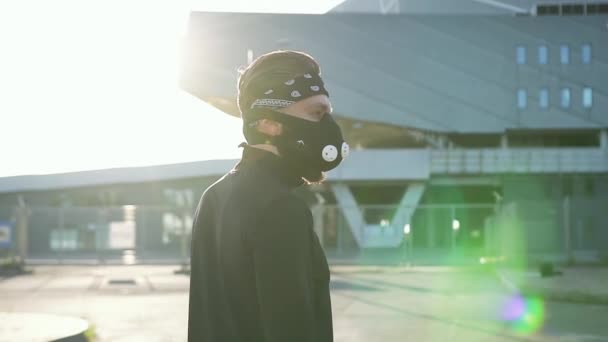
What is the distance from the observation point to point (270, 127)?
2578mm

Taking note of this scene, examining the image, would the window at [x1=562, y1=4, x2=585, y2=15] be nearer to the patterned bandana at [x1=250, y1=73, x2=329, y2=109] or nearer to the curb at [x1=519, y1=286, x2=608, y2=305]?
the curb at [x1=519, y1=286, x2=608, y2=305]

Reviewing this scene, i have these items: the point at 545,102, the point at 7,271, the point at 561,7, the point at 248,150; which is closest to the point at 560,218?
the point at 7,271

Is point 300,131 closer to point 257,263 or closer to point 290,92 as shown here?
point 290,92

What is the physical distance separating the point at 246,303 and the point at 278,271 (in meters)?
0.23

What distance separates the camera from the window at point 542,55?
2309 inches

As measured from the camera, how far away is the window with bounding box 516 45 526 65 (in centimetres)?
5903

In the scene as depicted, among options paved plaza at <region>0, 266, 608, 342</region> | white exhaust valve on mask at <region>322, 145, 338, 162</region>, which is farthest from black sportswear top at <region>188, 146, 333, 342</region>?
paved plaza at <region>0, 266, 608, 342</region>

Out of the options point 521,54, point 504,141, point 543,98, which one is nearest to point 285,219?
point 543,98

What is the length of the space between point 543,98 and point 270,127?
2313 inches

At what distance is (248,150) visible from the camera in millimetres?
2607

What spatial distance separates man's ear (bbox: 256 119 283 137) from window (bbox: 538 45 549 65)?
2312 inches

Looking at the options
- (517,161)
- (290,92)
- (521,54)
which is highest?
(521,54)

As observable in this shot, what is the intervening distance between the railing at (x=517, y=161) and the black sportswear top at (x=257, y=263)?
54.8 m

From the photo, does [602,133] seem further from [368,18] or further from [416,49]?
[368,18]
